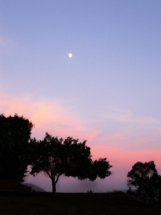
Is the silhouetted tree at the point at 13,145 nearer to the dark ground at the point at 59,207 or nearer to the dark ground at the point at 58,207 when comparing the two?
the dark ground at the point at 59,207

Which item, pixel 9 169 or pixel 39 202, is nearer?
pixel 39 202

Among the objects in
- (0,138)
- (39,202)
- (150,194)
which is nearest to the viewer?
(39,202)

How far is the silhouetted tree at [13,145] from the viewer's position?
64875mm

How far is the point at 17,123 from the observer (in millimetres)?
71500

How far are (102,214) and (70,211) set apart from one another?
2.50 metres

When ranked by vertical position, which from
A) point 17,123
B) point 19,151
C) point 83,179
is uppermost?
point 17,123

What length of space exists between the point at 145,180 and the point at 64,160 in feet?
117

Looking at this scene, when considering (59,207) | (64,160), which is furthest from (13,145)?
(59,207)

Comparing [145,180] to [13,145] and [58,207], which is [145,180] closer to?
[13,145]

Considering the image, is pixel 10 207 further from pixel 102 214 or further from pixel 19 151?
pixel 19 151

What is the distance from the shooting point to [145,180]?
317ft

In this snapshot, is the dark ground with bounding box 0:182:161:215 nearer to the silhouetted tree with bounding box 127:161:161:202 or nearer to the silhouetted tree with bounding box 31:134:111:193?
the silhouetted tree with bounding box 31:134:111:193

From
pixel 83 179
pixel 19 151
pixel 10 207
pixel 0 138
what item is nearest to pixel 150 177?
pixel 83 179

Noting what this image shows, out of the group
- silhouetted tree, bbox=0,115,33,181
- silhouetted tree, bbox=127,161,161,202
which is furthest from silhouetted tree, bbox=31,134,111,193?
silhouetted tree, bbox=127,161,161,202
